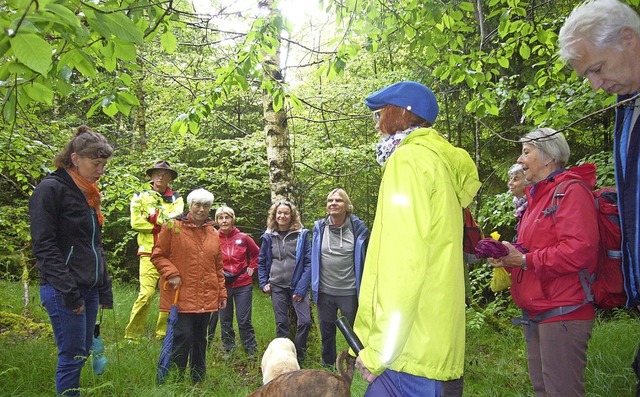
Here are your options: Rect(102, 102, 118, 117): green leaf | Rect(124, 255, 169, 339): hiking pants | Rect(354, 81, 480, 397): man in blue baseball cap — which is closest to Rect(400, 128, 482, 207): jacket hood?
Rect(354, 81, 480, 397): man in blue baseball cap

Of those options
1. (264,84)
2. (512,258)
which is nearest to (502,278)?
(512,258)

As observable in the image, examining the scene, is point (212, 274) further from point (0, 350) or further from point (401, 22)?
point (401, 22)

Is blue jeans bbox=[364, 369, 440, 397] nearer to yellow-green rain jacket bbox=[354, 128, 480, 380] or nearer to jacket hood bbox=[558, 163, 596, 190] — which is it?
yellow-green rain jacket bbox=[354, 128, 480, 380]

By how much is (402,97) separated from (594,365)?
3.84 metres

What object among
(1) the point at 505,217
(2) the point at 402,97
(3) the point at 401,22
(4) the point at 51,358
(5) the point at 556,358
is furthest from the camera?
(1) the point at 505,217

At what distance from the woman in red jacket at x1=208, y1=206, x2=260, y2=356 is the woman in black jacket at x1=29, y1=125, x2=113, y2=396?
2.71 m

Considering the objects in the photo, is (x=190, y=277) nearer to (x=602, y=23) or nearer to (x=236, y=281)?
(x=236, y=281)

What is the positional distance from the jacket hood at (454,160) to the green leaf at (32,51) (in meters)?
1.42

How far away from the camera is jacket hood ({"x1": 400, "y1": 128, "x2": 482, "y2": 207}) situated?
79.5 inches

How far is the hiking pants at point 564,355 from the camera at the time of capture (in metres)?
2.55

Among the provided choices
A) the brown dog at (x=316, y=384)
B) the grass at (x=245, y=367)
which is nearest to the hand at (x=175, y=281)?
the grass at (x=245, y=367)

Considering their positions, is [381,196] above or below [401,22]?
below

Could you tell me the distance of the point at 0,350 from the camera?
5.11m

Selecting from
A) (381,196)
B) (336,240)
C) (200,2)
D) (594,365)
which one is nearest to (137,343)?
(336,240)
